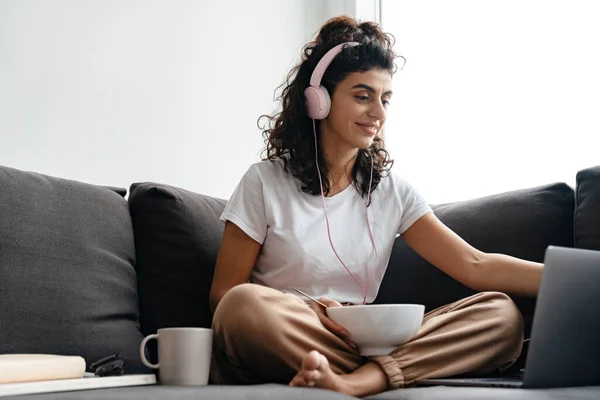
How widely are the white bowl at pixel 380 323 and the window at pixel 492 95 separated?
1.12 m

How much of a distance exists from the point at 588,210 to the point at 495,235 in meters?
0.22

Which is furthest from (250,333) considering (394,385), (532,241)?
(532,241)

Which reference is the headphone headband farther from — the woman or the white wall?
the white wall

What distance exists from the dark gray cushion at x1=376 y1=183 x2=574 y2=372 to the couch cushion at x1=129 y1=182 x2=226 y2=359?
1.52ft

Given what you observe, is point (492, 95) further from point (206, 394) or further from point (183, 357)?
point (206, 394)

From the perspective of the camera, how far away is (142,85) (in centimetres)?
235

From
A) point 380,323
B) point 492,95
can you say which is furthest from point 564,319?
point 492,95

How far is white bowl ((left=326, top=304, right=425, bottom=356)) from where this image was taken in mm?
1344

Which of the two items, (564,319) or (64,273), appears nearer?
(564,319)

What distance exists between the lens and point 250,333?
138 cm

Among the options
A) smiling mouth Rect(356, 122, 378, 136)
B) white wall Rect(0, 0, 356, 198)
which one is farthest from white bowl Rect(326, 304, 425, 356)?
white wall Rect(0, 0, 356, 198)

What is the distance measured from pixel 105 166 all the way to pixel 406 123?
1.12 m

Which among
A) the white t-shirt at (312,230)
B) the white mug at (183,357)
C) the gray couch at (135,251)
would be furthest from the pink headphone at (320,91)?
the white mug at (183,357)

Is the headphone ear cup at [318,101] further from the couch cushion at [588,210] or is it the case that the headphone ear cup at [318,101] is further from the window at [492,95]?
the window at [492,95]
